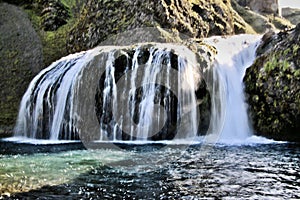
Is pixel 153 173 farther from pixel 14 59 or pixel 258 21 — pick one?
pixel 258 21

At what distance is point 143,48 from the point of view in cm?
1606

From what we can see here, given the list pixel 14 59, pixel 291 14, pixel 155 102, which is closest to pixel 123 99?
pixel 155 102

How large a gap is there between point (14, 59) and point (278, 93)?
16084mm

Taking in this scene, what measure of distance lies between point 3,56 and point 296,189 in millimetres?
20945

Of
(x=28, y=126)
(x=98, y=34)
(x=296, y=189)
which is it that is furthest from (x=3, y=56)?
(x=296, y=189)

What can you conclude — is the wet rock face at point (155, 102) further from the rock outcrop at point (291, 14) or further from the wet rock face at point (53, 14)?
the rock outcrop at point (291, 14)

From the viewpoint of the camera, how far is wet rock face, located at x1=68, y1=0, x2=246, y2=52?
21.8 m

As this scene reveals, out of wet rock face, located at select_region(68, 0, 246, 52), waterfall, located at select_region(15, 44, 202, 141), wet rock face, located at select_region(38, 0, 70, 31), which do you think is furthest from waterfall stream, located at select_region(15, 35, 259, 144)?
A: wet rock face, located at select_region(38, 0, 70, 31)

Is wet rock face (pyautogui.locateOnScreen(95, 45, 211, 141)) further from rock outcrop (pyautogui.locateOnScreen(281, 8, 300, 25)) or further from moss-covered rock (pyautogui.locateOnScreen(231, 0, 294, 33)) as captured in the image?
rock outcrop (pyautogui.locateOnScreen(281, 8, 300, 25))

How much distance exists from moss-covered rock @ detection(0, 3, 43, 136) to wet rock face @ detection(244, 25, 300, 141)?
460 inches

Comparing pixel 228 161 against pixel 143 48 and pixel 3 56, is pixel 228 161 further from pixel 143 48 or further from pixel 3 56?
pixel 3 56

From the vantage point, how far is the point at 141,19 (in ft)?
72.0

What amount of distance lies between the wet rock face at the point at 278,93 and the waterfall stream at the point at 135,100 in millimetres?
729

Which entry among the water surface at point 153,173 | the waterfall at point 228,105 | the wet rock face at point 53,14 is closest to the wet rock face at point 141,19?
the wet rock face at point 53,14
